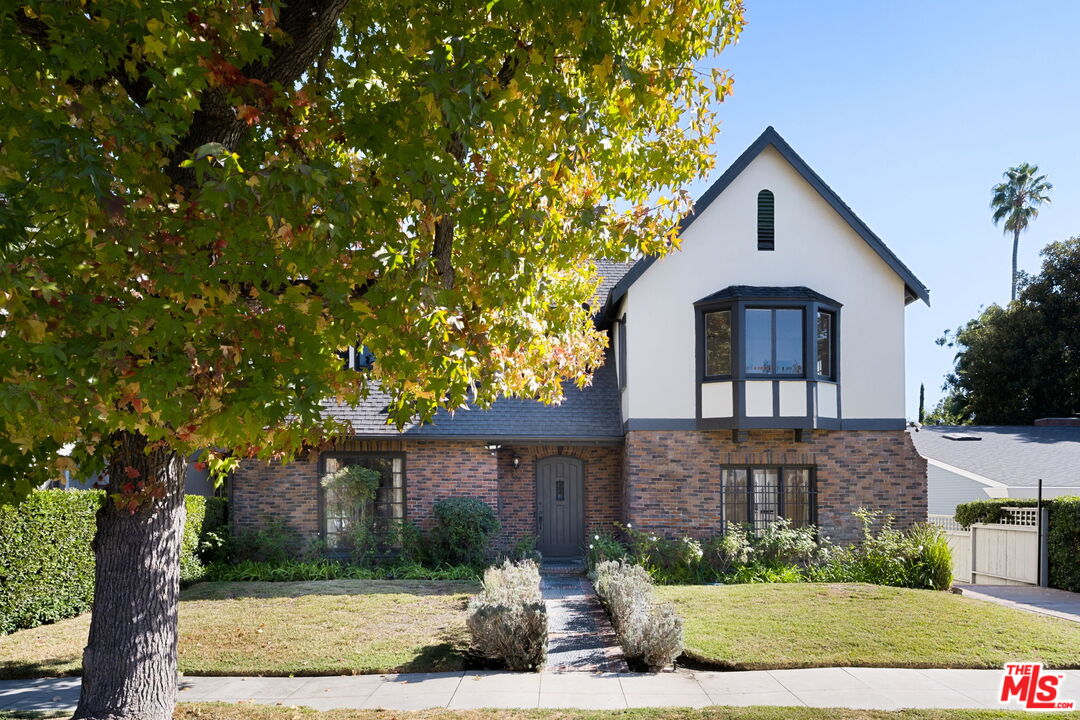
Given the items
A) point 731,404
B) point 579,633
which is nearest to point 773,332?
point 731,404

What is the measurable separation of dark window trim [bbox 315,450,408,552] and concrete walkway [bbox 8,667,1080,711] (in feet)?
26.8

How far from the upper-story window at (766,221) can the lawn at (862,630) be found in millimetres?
7278

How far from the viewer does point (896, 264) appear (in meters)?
17.0

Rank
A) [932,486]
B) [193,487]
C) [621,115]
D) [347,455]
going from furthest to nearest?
[932,486]
[193,487]
[347,455]
[621,115]

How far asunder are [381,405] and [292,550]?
3.49 metres

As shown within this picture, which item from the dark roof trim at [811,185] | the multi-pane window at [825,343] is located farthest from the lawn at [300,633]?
the multi-pane window at [825,343]

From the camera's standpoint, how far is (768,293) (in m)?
16.3

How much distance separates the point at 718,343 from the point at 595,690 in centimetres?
990

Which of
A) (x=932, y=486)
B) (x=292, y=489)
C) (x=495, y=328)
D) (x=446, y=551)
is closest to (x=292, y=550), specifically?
(x=292, y=489)

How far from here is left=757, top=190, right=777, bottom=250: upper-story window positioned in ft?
56.1

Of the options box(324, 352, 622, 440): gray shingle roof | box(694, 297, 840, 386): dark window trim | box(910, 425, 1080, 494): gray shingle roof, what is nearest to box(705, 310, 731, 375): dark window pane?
box(694, 297, 840, 386): dark window trim

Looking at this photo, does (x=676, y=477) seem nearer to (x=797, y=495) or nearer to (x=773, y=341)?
(x=797, y=495)

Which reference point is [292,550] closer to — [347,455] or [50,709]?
[347,455]

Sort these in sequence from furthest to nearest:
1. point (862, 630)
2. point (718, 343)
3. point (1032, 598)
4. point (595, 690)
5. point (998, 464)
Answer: point (998, 464)
point (718, 343)
point (1032, 598)
point (862, 630)
point (595, 690)
